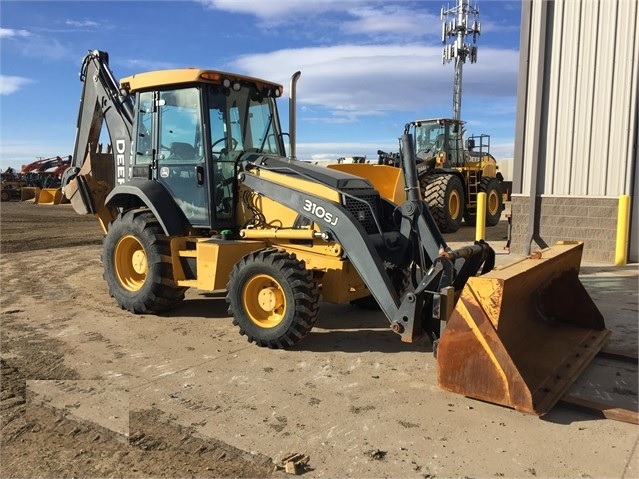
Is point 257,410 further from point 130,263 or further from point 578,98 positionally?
point 578,98

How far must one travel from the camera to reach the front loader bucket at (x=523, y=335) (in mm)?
3660

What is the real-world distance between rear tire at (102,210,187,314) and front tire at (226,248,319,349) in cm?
116

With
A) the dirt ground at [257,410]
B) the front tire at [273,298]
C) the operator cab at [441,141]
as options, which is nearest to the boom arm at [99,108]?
the dirt ground at [257,410]

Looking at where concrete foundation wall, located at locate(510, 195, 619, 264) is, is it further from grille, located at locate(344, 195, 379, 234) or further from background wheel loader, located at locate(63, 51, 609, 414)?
grille, located at locate(344, 195, 379, 234)

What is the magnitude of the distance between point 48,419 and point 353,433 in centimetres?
209

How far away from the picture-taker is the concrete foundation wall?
9.46 metres

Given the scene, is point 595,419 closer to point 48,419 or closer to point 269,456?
point 269,456

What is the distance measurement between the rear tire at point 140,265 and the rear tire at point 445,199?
8431 mm

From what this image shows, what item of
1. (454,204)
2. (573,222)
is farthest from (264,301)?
(454,204)

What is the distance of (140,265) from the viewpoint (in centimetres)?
655

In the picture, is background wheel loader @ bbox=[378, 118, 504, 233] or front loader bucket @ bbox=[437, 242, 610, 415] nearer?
front loader bucket @ bbox=[437, 242, 610, 415]

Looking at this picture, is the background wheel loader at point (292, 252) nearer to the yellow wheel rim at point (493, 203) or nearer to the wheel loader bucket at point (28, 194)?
the yellow wheel rim at point (493, 203)

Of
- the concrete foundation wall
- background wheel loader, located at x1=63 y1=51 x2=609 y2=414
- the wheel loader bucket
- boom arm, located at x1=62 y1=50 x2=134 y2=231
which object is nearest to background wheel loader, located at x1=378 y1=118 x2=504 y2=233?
the concrete foundation wall

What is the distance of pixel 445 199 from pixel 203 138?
8.90m
